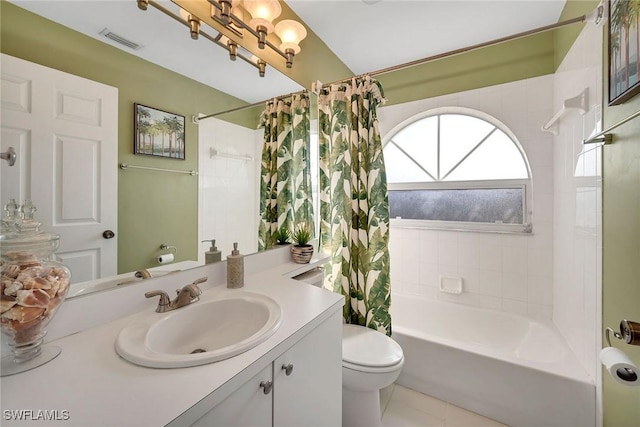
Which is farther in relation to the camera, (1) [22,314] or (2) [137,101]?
(2) [137,101]

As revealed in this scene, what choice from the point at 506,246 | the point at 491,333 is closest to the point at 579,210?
the point at 506,246

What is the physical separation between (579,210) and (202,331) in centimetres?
210

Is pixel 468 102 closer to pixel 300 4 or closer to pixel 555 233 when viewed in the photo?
pixel 555 233

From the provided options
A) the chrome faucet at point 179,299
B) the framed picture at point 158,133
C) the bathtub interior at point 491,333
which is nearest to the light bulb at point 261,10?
the framed picture at point 158,133

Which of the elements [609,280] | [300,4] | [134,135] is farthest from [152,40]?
[609,280]

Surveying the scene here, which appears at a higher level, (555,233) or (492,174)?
(492,174)

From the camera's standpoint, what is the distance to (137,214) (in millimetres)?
956

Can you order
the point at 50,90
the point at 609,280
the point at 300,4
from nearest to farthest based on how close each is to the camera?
1. the point at 50,90
2. the point at 609,280
3. the point at 300,4

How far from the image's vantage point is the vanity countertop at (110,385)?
1.59ft

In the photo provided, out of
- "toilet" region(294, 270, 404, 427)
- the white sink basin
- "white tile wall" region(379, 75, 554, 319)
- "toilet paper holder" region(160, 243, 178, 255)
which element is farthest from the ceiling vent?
"white tile wall" region(379, 75, 554, 319)

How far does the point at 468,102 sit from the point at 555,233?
4.13 feet

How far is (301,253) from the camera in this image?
5.38ft

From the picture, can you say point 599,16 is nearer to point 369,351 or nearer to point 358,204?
point 358,204

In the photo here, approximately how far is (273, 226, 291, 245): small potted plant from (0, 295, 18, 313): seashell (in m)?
1.15
